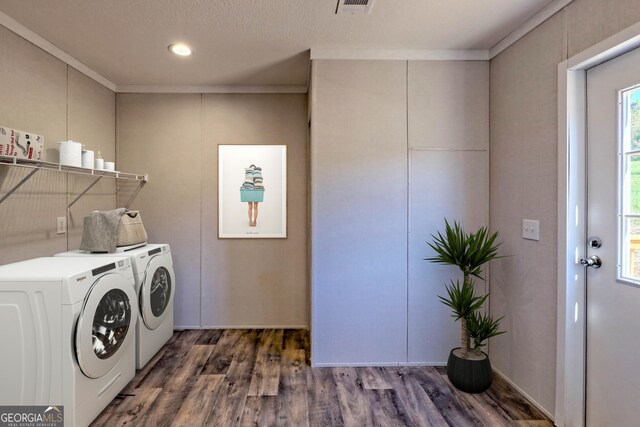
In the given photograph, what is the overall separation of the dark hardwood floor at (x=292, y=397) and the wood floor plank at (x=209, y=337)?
23 centimetres

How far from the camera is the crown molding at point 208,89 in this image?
3.17 meters

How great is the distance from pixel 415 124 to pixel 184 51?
181 centimetres

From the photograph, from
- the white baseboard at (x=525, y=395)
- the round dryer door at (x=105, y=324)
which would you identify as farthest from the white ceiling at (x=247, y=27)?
the white baseboard at (x=525, y=395)

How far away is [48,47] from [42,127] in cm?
57

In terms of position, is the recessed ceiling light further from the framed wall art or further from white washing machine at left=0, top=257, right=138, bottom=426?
white washing machine at left=0, top=257, right=138, bottom=426

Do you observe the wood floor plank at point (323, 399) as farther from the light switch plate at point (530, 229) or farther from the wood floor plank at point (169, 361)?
the light switch plate at point (530, 229)

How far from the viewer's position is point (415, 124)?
2.47 metres

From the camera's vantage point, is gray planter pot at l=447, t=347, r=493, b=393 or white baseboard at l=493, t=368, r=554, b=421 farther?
gray planter pot at l=447, t=347, r=493, b=393

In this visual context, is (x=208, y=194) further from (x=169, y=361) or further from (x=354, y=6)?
(x=354, y=6)

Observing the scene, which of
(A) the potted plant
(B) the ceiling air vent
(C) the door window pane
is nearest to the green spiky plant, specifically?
(A) the potted plant

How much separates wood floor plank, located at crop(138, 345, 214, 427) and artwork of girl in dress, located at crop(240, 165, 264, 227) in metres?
1.25

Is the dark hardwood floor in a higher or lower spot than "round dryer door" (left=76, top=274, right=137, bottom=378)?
lower

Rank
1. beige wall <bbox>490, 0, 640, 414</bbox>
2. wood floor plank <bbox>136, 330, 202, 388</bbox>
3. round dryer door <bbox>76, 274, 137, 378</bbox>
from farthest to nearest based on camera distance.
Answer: wood floor plank <bbox>136, 330, 202, 388</bbox>, beige wall <bbox>490, 0, 640, 414</bbox>, round dryer door <bbox>76, 274, 137, 378</bbox>

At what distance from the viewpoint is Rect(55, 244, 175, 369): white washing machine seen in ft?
7.73
